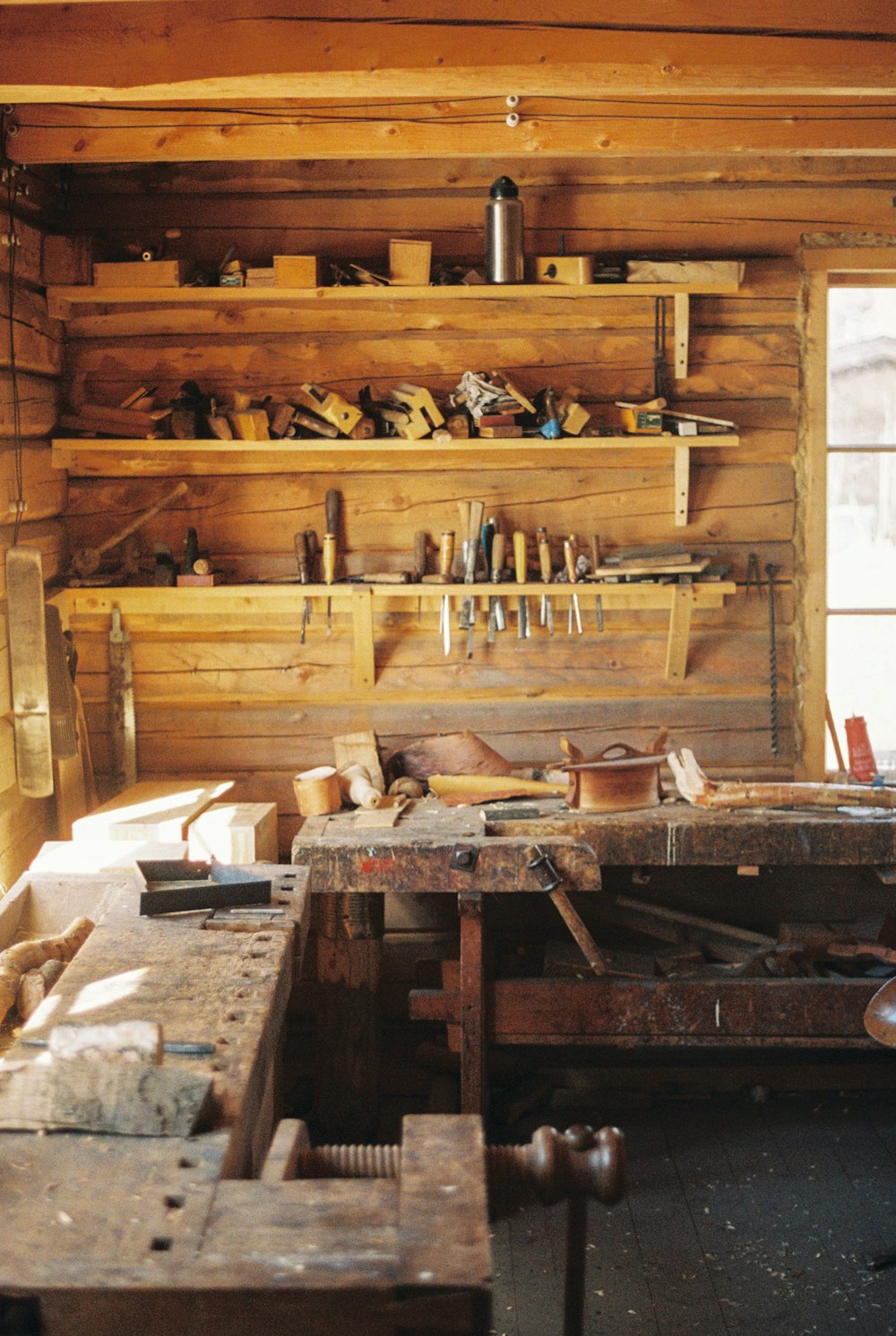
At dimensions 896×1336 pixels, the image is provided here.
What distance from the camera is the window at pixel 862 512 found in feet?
15.5

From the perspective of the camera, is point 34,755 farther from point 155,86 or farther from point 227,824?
point 155,86

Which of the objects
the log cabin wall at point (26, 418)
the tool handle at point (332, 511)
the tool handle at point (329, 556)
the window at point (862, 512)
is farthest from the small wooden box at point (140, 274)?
the window at point (862, 512)

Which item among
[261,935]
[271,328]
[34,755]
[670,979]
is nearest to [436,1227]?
[261,935]

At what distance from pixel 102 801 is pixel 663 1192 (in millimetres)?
2328

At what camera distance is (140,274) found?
4324mm

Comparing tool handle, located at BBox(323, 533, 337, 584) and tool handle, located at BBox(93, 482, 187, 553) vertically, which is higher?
tool handle, located at BBox(93, 482, 187, 553)

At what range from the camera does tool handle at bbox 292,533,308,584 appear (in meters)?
4.51

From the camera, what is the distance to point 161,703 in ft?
15.6

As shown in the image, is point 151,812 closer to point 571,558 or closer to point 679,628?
point 571,558

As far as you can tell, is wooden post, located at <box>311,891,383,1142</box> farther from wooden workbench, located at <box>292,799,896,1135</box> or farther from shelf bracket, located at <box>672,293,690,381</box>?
shelf bracket, located at <box>672,293,690,381</box>

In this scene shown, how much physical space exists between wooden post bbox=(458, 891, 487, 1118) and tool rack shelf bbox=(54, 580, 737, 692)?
1.17 metres

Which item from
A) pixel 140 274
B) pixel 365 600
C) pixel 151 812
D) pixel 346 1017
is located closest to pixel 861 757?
pixel 365 600

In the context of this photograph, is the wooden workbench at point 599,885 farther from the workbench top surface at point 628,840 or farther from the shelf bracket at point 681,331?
the shelf bracket at point 681,331

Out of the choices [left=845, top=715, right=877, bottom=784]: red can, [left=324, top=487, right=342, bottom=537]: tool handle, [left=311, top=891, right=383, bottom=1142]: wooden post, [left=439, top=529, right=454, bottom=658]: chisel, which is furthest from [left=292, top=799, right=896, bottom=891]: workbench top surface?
[left=324, top=487, right=342, bottom=537]: tool handle
